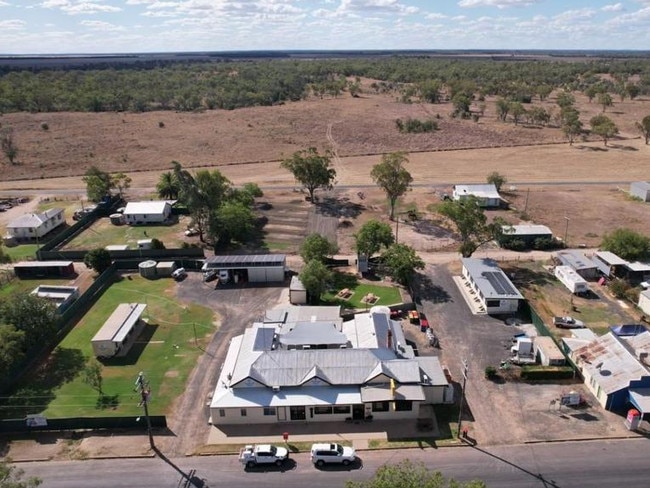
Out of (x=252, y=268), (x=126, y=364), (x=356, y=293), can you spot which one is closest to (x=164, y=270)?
(x=252, y=268)

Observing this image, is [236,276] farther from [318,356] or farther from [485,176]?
[485,176]

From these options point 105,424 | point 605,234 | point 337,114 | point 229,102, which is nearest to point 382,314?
point 105,424

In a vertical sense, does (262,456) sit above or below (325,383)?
below

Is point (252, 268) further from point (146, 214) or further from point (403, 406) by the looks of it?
point (146, 214)

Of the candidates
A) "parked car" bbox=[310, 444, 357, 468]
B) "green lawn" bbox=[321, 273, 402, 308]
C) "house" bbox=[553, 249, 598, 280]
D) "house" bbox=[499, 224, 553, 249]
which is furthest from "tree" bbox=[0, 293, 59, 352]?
"house" bbox=[553, 249, 598, 280]

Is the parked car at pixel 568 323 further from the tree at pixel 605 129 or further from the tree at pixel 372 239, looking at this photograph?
the tree at pixel 605 129

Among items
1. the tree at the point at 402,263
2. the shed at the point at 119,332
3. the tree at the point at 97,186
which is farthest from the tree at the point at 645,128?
the shed at the point at 119,332
